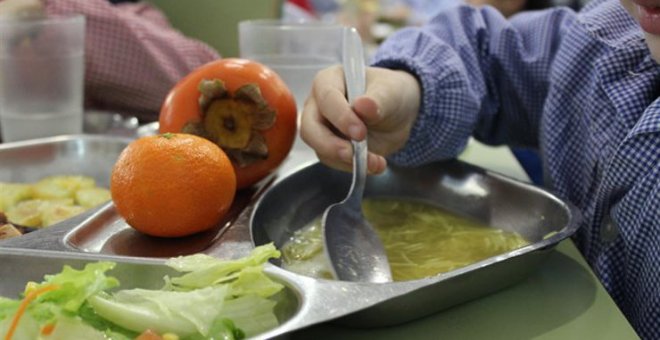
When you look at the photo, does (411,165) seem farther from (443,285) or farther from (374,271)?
(443,285)

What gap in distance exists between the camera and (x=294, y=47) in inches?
54.9

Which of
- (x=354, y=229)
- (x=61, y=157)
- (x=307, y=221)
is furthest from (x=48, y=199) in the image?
(x=354, y=229)

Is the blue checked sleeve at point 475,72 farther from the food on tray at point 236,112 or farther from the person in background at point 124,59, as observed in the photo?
the person in background at point 124,59

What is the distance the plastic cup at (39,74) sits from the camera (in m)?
1.29

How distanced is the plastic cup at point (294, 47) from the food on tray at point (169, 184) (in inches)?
22.9

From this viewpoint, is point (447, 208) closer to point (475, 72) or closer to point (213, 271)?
point (475, 72)

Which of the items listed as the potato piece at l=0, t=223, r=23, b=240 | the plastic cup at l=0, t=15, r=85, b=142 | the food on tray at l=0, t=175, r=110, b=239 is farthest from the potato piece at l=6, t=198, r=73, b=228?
the plastic cup at l=0, t=15, r=85, b=142

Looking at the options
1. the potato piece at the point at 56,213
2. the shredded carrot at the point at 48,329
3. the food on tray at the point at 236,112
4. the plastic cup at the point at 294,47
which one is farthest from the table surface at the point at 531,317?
the plastic cup at the point at 294,47

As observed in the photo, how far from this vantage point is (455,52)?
1.20 meters

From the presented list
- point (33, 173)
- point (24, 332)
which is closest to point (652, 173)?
point (24, 332)

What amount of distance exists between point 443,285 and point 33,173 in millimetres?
782

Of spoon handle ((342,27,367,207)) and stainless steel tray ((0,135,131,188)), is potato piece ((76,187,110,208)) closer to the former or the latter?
stainless steel tray ((0,135,131,188))

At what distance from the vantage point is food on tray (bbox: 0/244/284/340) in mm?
566

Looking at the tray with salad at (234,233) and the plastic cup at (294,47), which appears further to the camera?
the plastic cup at (294,47)
